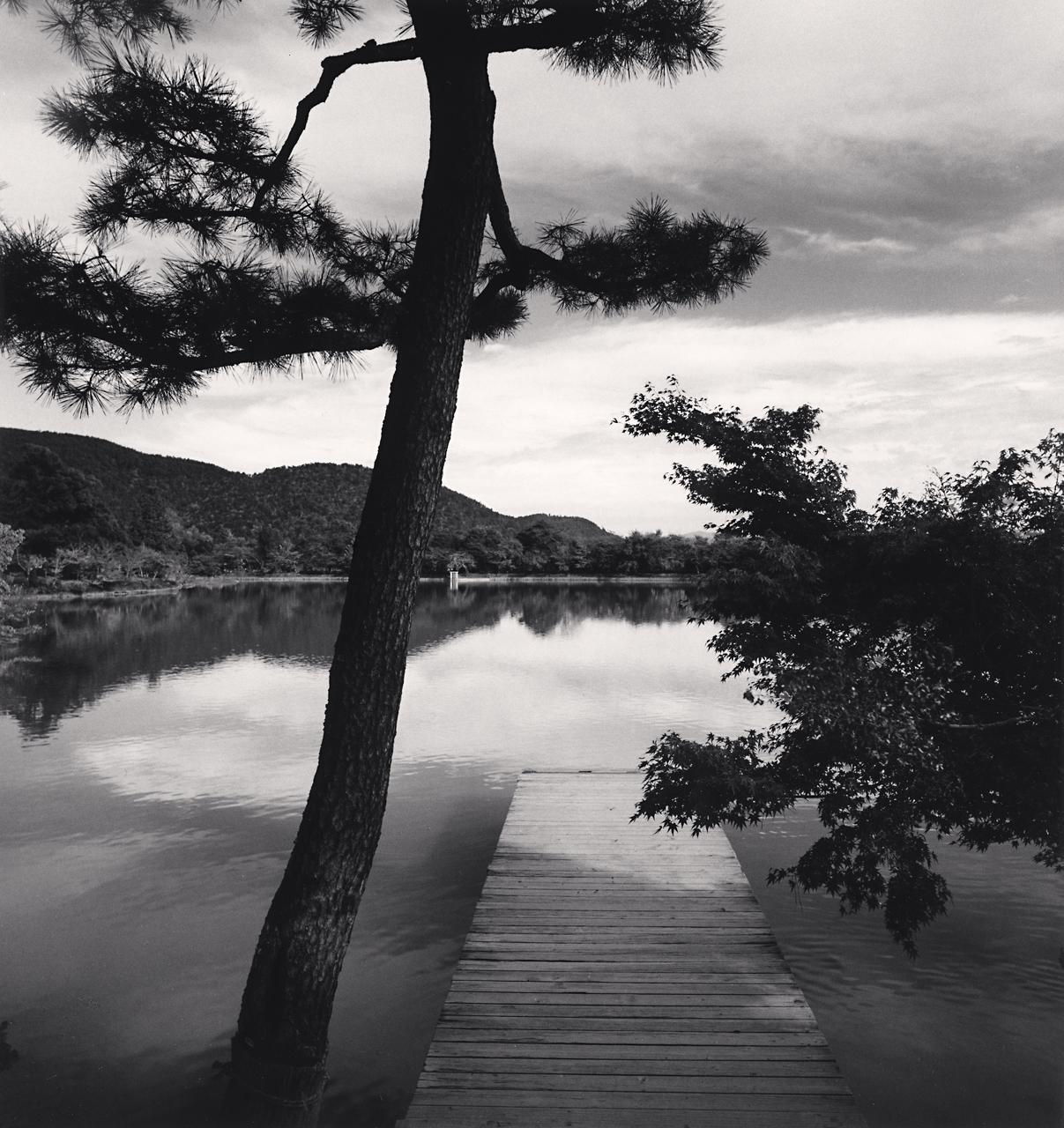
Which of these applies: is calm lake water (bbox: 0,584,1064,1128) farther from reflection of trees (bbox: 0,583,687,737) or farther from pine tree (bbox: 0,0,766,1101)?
pine tree (bbox: 0,0,766,1101)

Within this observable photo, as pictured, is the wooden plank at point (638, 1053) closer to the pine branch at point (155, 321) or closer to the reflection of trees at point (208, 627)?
the pine branch at point (155, 321)

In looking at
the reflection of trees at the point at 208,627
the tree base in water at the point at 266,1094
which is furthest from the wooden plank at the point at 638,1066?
the reflection of trees at the point at 208,627

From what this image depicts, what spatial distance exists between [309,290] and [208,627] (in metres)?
26.3

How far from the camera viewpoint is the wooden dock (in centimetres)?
328

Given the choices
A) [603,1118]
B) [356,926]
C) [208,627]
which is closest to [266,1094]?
[603,1118]

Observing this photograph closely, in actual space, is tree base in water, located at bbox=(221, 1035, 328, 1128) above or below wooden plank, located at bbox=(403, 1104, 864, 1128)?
above

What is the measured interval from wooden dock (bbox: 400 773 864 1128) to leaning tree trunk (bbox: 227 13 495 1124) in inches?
34.4

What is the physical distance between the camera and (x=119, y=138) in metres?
3.07

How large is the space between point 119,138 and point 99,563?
41523 millimetres

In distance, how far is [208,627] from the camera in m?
27.5

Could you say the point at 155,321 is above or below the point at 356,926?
above

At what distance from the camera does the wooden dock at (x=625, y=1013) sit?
3.28 metres

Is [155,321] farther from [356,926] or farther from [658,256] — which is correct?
[356,926]

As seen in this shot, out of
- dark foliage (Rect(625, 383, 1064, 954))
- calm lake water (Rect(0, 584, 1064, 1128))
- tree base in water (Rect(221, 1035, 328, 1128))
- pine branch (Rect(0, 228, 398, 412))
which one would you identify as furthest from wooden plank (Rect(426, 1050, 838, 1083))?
Result: pine branch (Rect(0, 228, 398, 412))
